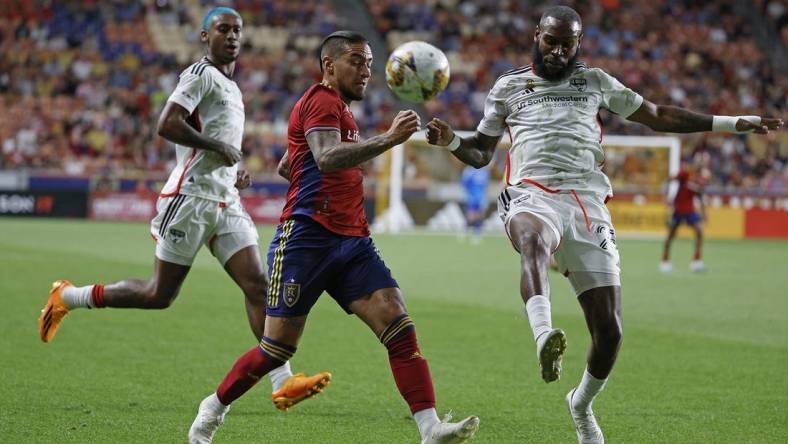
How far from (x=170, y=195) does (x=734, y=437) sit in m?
→ 4.16

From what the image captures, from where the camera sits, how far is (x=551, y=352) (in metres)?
5.59

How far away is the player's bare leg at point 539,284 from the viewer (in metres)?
5.61

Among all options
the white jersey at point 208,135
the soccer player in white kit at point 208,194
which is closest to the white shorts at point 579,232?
the soccer player in white kit at point 208,194

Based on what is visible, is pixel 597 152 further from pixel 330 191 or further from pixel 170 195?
pixel 170 195

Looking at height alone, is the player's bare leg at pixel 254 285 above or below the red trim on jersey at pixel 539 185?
below

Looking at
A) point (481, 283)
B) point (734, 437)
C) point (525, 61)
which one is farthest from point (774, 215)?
point (734, 437)

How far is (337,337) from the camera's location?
11.8 meters

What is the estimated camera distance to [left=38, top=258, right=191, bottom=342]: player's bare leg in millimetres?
8117

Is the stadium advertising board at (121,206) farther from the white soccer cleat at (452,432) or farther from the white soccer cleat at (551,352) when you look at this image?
the white soccer cleat at (551,352)

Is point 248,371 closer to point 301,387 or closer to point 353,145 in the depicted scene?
point 301,387

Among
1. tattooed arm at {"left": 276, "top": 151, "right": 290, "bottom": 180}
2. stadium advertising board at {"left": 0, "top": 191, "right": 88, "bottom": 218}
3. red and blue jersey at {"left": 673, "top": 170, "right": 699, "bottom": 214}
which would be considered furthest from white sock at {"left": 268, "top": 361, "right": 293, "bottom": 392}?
stadium advertising board at {"left": 0, "top": 191, "right": 88, "bottom": 218}

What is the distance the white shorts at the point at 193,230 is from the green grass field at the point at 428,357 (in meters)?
1.06

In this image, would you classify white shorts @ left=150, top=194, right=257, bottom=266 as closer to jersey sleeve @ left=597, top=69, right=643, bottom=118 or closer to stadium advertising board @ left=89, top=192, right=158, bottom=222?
jersey sleeve @ left=597, top=69, right=643, bottom=118

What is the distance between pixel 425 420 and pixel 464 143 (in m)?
1.95
